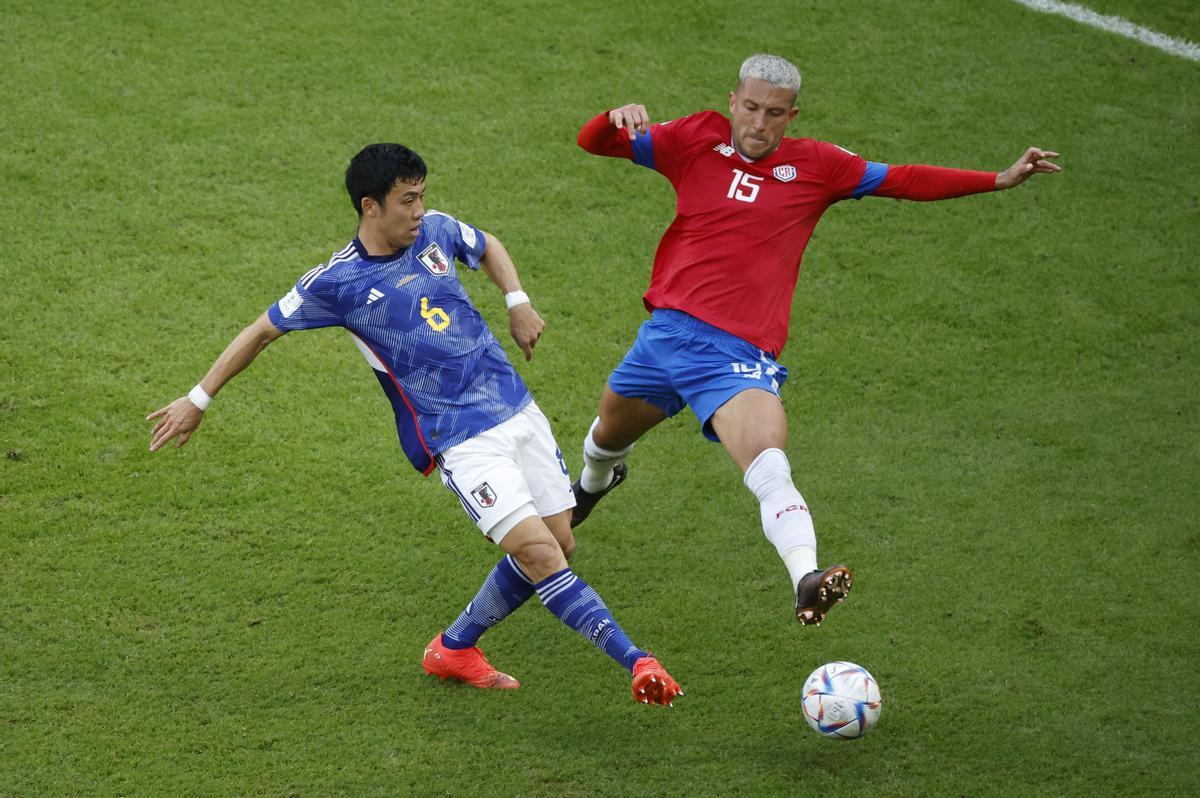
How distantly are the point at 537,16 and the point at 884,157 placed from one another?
264 centimetres

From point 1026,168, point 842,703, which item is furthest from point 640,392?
point 1026,168

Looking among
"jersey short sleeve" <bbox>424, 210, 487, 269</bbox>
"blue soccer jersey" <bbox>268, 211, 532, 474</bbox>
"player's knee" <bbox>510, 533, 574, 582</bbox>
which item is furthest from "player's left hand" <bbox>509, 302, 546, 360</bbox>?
"player's knee" <bbox>510, 533, 574, 582</bbox>

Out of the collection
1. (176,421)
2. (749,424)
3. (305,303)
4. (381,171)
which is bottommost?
(749,424)

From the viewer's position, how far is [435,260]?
5324mm

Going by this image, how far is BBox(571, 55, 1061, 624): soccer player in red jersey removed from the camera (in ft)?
18.2

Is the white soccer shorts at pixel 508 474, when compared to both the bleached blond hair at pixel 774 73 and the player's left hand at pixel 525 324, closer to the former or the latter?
the player's left hand at pixel 525 324

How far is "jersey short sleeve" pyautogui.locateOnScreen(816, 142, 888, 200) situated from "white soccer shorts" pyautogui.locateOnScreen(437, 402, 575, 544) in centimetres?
154

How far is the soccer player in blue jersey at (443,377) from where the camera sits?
505 centimetres

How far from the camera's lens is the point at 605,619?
16.7ft

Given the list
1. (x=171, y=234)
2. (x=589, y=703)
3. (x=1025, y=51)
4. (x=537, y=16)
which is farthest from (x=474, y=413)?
(x=1025, y=51)

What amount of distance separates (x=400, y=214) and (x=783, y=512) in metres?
1.72

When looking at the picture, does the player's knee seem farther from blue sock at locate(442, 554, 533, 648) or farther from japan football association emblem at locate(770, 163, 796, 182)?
japan football association emblem at locate(770, 163, 796, 182)

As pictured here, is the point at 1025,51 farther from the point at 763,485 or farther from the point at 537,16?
the point at 763,485

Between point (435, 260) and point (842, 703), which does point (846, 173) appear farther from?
point (842, 703)
